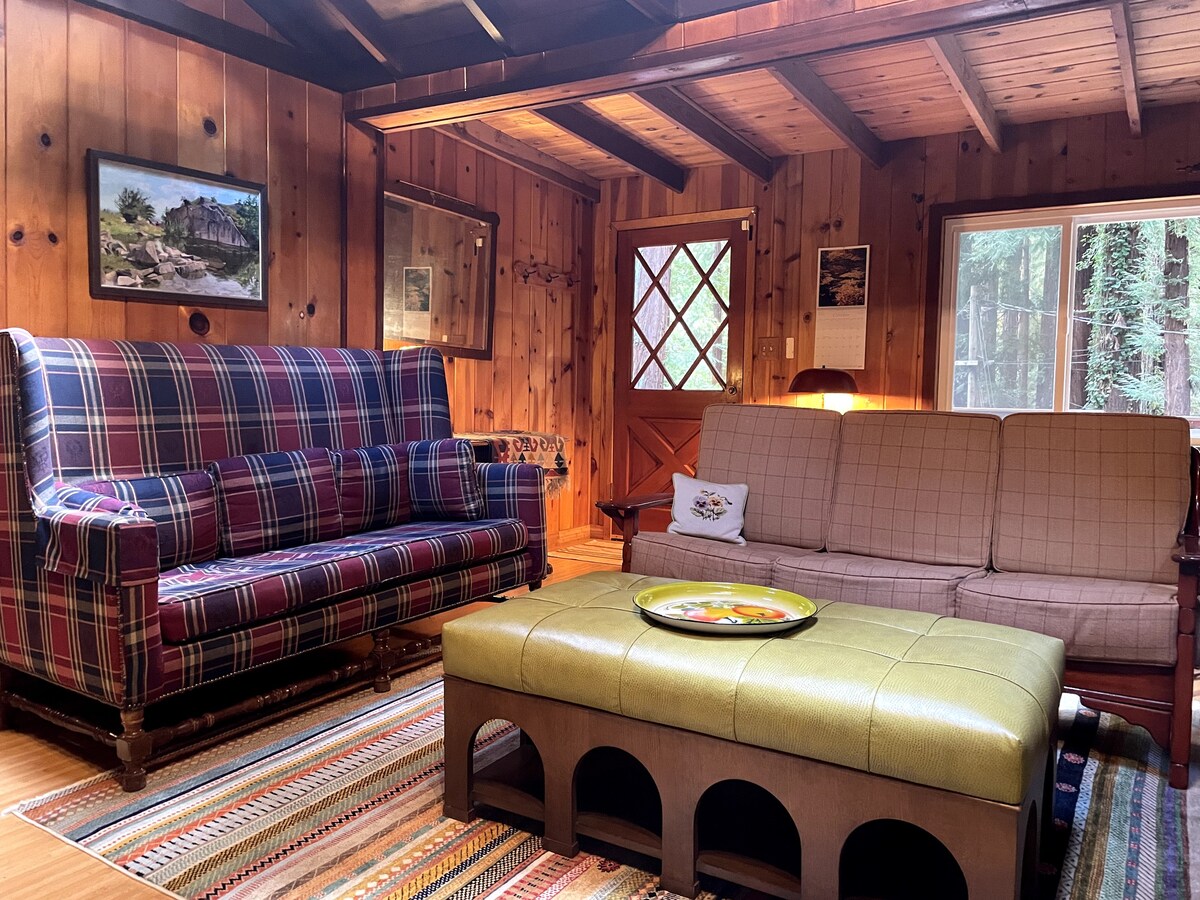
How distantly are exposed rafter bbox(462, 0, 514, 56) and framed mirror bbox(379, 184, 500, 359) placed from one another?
1045 mm

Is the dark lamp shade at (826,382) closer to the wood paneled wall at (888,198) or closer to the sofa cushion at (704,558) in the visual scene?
the wood paneled wall at (888,198)

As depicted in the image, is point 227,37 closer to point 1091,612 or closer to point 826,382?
point 826,382

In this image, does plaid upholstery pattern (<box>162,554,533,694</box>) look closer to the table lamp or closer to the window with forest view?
the table lamp

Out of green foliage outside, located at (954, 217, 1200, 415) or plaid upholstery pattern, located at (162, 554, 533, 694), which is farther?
green foliage outside, located at (954, 217, 1200, 415)

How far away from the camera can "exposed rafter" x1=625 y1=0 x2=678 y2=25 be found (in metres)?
3.03

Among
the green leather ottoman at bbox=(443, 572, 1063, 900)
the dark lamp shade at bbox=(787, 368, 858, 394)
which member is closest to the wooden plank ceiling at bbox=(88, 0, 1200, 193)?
the dark lamp shade at bbox=(787, 368, 858, 394)

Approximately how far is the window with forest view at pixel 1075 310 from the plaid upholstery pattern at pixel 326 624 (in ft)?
9.45

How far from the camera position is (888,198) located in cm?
Result: 489

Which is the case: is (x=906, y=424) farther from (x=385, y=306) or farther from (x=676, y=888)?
(x=385, y=306)

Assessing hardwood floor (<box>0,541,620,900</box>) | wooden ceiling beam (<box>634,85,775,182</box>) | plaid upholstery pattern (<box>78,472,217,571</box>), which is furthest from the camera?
wooden ceiling beam (<box>634,85,775,182</box>)

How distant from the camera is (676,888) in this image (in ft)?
5.64

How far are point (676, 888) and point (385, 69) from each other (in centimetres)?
335

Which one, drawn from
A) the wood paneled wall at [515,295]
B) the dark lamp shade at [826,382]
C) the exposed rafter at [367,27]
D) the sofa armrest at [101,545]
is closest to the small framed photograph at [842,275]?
the dark lamp shade at [826,382]

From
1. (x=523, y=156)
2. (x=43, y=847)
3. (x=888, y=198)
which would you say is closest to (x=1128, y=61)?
(x=888, y=198)
